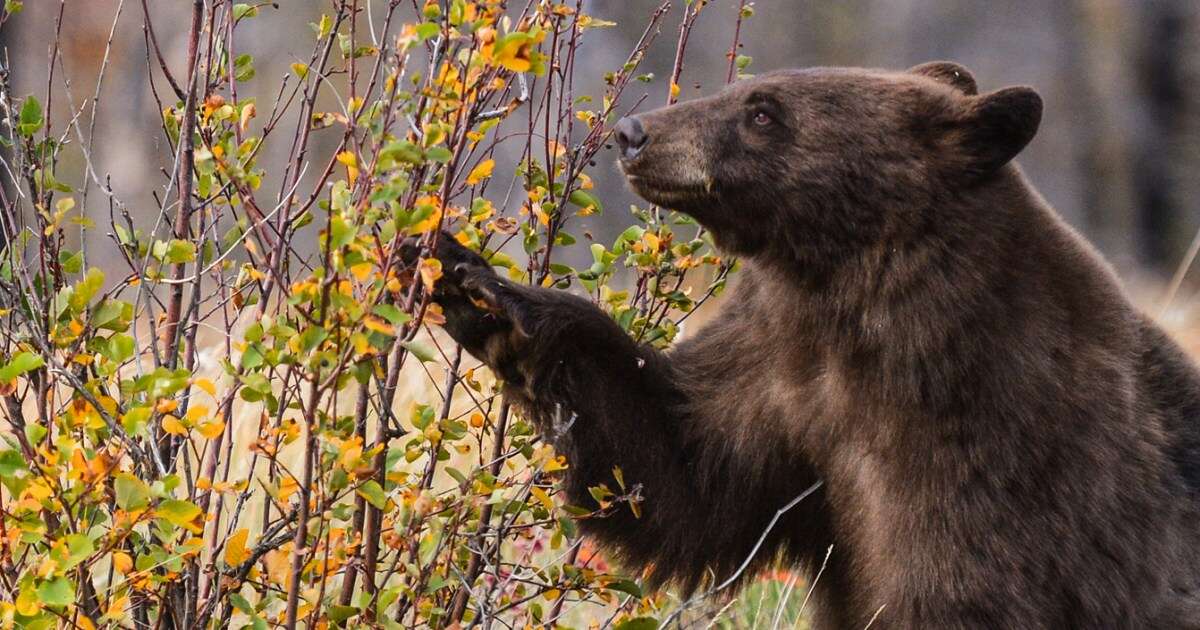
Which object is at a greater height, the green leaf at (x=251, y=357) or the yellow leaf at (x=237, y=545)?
the green leaf at (x=251, y=357)

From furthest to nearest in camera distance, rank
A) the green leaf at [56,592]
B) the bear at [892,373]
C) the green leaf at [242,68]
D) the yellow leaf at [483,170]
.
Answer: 1. the bear at [892,373]
2. the green leaf at [242,68]
3. the yellow leaf at [483,170]
4. the green leaf at [56,592]

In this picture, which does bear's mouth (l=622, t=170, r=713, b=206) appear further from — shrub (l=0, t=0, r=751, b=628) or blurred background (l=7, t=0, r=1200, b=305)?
blurred background (l=7, t=0, r=1200, b=305)

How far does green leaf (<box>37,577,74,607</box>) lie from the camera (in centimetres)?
230

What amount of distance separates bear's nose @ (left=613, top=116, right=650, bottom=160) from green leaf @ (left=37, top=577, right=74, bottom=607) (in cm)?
161

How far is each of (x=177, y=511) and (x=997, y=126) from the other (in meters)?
2.07

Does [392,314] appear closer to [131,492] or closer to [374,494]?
[374,494]

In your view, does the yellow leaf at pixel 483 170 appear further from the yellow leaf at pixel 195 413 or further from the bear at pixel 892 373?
the yellow leaf at pixel 195 413

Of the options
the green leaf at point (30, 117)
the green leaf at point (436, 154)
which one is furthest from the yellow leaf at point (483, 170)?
the green leaf at point (30, 117)

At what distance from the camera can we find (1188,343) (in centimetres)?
849

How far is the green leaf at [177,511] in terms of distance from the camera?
2367 millimetres

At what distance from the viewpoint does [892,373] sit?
334 cm

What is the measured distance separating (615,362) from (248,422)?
2626 mm

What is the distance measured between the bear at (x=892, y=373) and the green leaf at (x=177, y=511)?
3.09 feet

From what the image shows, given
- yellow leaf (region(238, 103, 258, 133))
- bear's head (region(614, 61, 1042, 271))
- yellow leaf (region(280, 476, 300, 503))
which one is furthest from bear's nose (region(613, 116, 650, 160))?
yellow leaf (region(280, 476, 300, 503))
